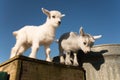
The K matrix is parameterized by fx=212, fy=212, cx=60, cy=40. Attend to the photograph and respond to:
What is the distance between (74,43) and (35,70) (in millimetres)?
780

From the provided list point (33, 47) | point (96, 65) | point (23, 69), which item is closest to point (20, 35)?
point (33, 47)

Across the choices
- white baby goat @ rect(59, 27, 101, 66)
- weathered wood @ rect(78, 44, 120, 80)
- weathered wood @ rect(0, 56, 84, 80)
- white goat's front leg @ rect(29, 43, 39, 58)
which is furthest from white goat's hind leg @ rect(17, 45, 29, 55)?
weathered wood @ rect(78, 44, 120, 80)

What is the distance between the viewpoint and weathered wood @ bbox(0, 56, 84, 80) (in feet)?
6.72

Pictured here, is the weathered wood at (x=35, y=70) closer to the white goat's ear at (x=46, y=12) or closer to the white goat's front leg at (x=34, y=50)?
the white goat's front leg at (x=34, y=50)

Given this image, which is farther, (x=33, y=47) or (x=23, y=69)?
(x=33, y=47)

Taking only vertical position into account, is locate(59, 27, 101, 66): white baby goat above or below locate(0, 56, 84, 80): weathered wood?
above

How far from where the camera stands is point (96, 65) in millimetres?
2766

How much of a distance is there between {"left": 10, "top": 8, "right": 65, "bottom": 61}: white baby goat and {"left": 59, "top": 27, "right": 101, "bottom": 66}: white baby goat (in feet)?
0.88

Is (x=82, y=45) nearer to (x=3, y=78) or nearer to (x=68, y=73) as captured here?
(x=68, y=73)

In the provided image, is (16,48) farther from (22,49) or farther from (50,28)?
(50,28)

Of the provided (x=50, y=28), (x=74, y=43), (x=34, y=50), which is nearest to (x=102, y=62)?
(x=74, y=43)

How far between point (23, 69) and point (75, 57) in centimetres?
86

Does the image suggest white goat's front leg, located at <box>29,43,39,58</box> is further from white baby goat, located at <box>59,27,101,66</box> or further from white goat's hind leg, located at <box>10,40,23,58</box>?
white baby goat, located at <box>59,27,101,66</box>

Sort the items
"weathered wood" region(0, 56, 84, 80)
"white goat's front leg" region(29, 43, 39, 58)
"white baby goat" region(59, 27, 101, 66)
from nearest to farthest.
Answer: "weathered wood" region(0, 56, 84, 80) < "white goat's front leg" region(29, 43, 39, 58) < "white baby goat" region(59, 27, 101, 66)
